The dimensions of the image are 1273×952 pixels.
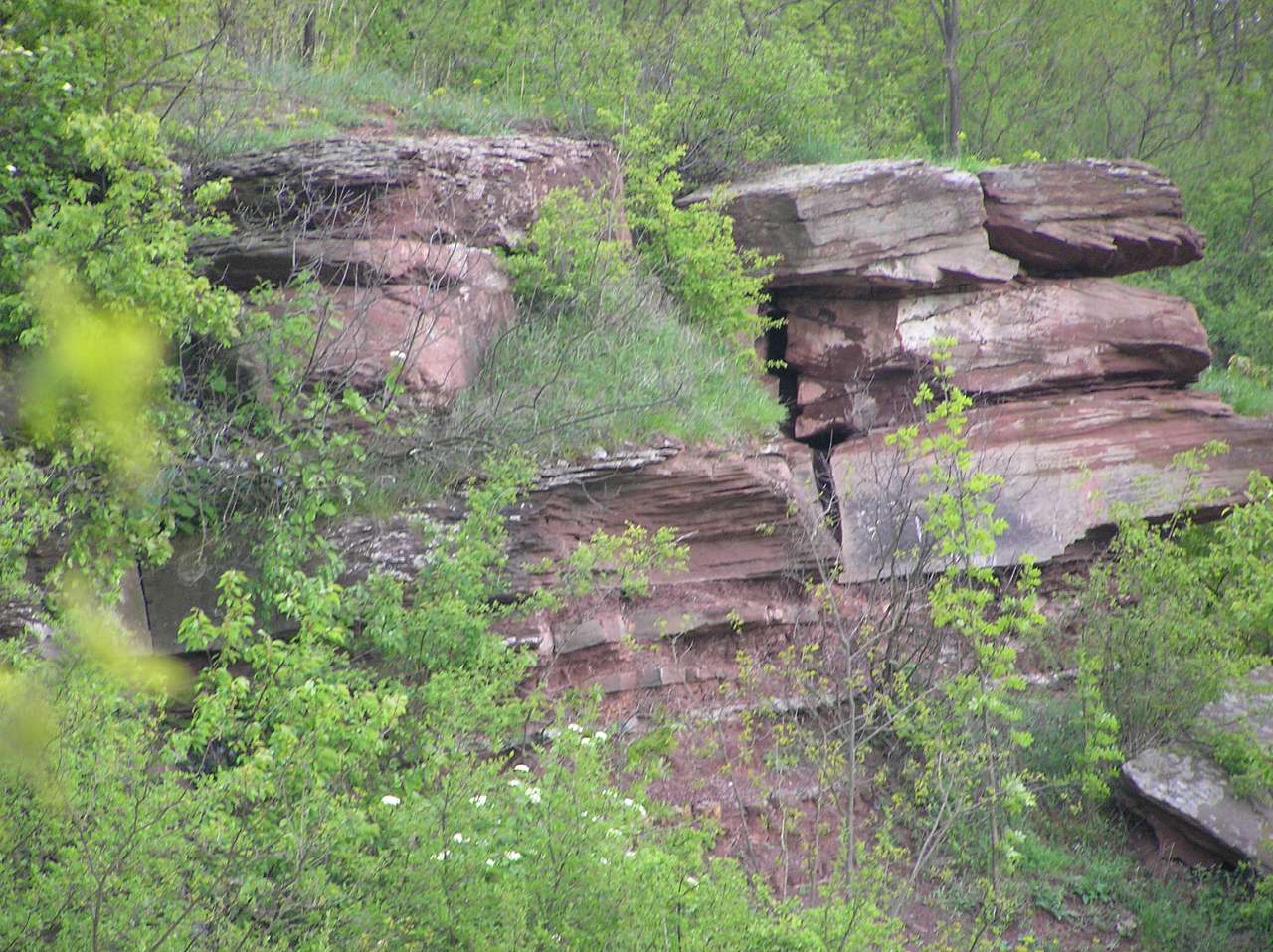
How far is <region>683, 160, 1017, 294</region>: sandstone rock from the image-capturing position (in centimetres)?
1152

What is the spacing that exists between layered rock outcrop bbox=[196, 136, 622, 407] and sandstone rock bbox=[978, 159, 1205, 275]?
4626mm

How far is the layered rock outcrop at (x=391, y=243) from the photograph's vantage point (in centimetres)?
875

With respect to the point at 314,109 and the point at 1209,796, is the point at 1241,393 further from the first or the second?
the point at 314,109

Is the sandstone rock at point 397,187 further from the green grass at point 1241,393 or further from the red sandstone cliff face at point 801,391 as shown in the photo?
the green grass at point 1241,393

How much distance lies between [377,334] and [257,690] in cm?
332

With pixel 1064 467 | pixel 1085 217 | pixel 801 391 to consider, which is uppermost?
pixel 1085 217

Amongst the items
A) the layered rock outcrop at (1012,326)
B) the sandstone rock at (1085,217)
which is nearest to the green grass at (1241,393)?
the layered rock outcrop at (1012,326)

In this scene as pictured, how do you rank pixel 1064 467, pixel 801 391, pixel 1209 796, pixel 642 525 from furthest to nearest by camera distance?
pixel 801 391 → pixel 1064 467 → pixel 642 525 → pixel 1209 796

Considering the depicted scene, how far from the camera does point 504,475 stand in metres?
8.02

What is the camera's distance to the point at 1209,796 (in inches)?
348

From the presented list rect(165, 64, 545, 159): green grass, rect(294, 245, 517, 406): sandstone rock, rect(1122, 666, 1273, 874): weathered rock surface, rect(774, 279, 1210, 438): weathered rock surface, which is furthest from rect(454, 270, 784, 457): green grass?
rect(1122, 666, 1273, 874): weathered rock surface

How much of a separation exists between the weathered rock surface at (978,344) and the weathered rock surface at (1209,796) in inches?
143

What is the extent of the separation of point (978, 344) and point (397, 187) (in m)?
5.53

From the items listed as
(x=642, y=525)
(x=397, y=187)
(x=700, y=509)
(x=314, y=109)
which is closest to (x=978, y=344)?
(x=700, y=509)
